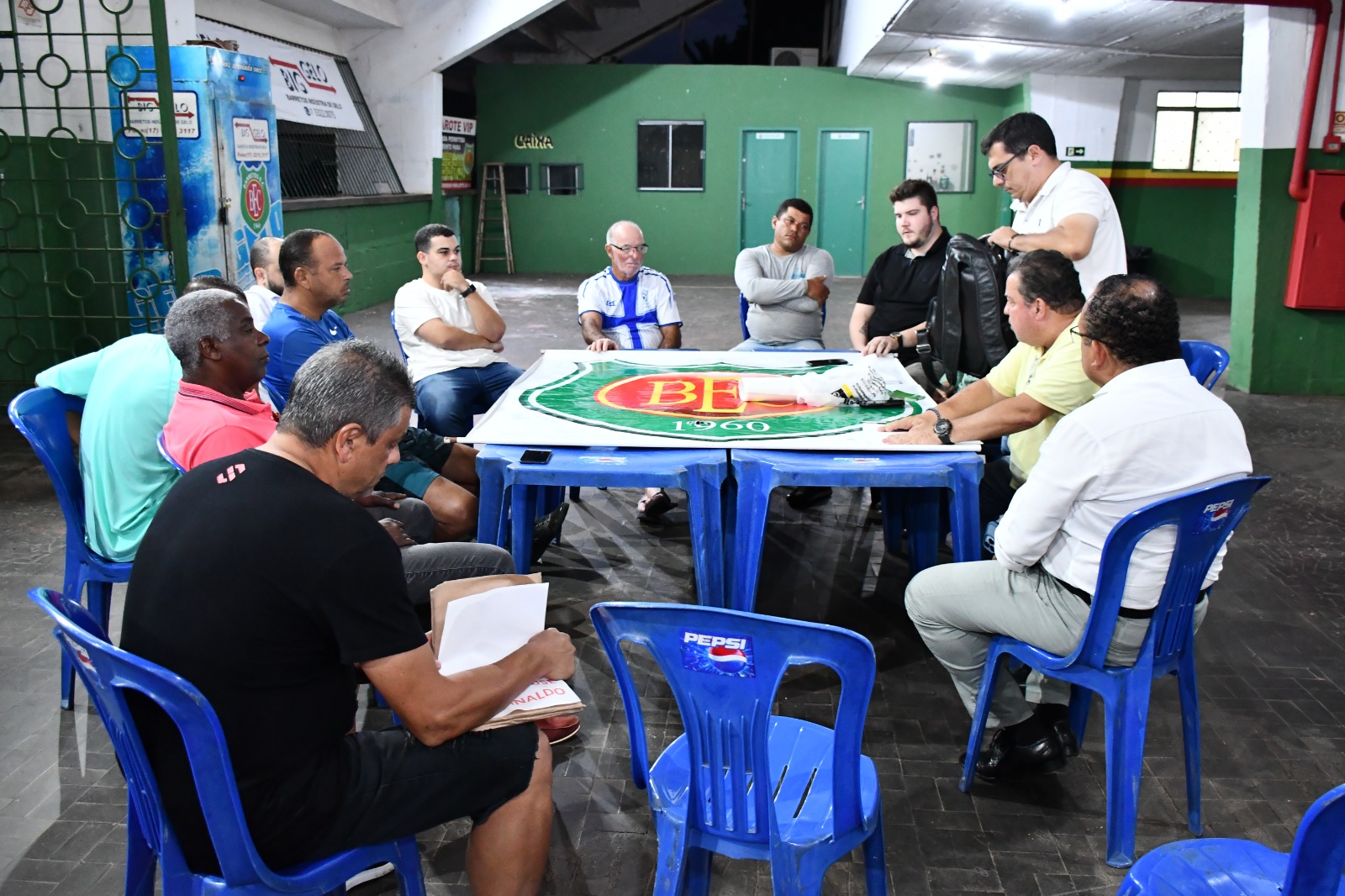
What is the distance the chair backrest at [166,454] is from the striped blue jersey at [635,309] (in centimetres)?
259

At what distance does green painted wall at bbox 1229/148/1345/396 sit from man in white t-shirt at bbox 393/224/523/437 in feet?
17.5

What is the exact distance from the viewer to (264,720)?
165cm

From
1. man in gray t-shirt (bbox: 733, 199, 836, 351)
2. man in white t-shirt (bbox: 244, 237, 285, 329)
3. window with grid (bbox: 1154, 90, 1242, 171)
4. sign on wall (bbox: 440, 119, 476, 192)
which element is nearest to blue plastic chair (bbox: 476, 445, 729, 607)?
man in white t-shirt (bbox: 244, 237, 285, 329)

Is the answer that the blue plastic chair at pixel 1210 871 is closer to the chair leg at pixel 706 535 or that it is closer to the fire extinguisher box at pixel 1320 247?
the chair leg at pixel 706 535

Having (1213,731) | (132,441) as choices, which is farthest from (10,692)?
(1213,731)

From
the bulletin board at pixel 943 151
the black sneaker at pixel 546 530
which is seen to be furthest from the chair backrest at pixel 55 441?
the bulletin board at pixel 943 151

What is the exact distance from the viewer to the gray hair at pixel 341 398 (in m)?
1.79

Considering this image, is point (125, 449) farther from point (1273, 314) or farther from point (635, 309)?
point (1273, 314)

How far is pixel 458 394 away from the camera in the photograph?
15.0ft

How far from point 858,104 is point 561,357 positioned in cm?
1141

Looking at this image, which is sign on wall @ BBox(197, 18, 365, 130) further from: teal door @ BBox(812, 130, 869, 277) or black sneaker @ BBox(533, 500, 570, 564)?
black sneaker @ BBox(533, 500, 570, 564)

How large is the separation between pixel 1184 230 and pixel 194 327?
13.4 meters

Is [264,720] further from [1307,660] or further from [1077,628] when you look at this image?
[1307,660]

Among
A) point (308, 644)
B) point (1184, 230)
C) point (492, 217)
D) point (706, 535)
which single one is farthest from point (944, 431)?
point (492, 217)
